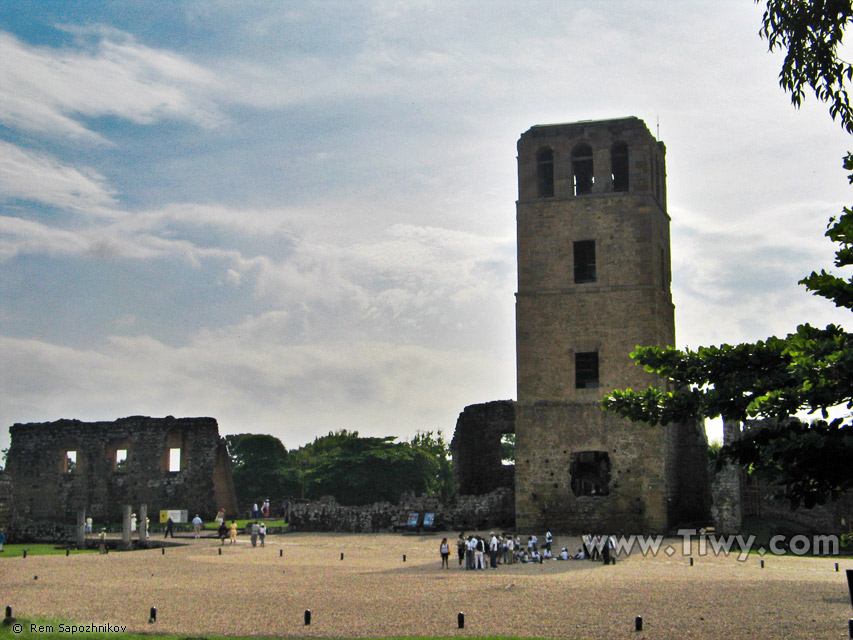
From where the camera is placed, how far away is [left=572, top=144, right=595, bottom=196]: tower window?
32062 mm

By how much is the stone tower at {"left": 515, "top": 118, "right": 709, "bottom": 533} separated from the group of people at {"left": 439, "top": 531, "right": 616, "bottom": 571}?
469 cm

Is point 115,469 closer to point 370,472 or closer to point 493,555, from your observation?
point 370,472

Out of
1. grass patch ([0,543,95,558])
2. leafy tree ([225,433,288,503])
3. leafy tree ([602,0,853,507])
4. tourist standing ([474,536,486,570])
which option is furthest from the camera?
leafy tree ([225,433,288,503])

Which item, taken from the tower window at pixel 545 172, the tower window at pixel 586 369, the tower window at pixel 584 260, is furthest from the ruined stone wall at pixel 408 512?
the tower window at pixel 545 172

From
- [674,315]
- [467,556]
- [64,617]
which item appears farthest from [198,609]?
[674,315]

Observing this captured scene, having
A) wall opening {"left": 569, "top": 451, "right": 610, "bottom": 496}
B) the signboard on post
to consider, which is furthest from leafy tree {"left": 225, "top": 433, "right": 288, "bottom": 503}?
wall opening {"left": 569, "top": 451, "right": 610, "bottom": 496}

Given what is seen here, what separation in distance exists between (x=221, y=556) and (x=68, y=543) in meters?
8.25

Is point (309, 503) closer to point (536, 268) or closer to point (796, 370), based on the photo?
point (536, 268)

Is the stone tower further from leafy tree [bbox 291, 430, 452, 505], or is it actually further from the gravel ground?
leafy tree [bbox 291, 430, 452, 505]

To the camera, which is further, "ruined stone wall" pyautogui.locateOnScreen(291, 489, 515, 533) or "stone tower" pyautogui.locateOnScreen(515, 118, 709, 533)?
"ruined stone wall" pyautogui.locateOnScreen(291, 489, 515, 533)

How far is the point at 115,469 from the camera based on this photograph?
138 ft

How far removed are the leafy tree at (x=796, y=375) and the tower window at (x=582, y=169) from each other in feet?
65.2

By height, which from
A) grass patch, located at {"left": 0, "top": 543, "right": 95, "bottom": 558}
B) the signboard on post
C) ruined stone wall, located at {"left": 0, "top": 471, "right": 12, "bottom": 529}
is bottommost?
grass patch, located at {"left": 0, "top": 543, "right": 95, "bottom": 558}

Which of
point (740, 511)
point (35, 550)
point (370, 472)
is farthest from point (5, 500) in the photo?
point (370, 472)
